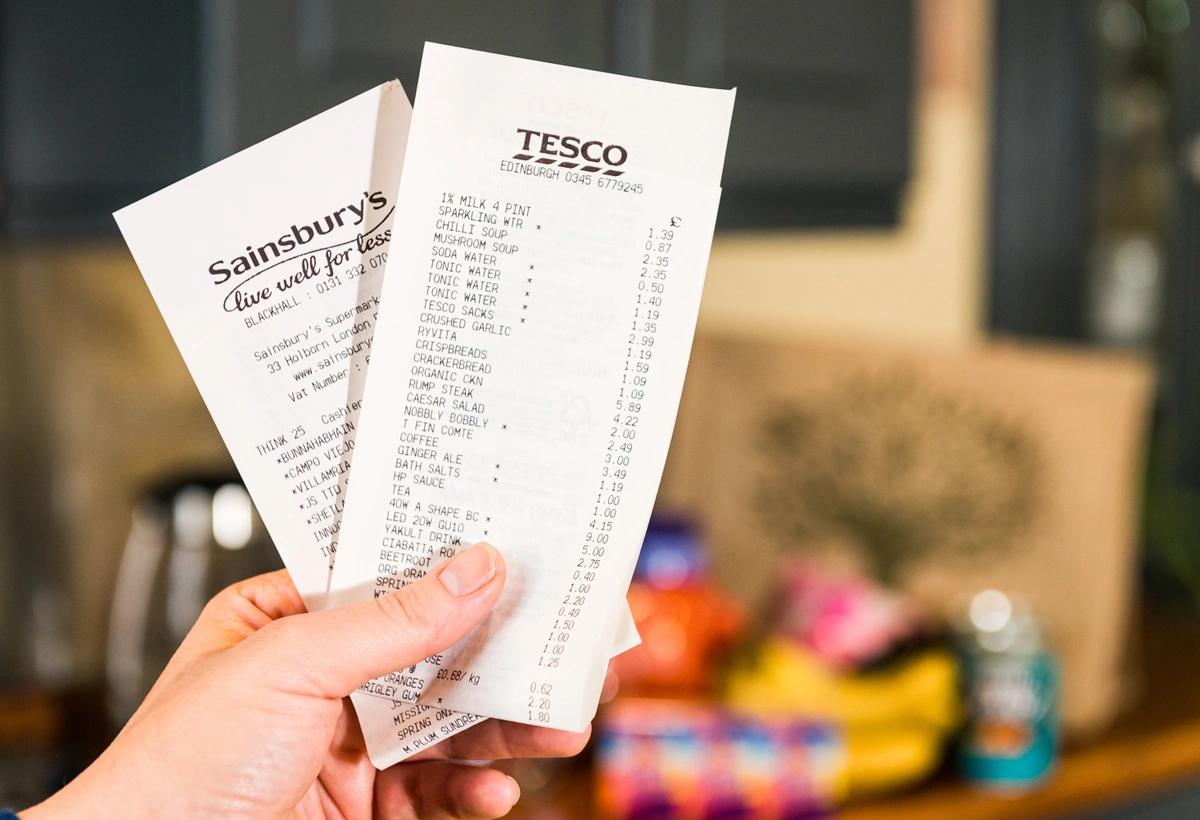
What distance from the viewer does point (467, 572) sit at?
0.54m

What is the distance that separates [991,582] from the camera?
145 centimetres

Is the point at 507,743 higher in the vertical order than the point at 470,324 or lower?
lower

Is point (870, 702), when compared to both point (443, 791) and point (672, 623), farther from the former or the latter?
point (443, 791)

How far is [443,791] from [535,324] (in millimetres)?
292

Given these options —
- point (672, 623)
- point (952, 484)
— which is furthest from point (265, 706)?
point (952, 484)

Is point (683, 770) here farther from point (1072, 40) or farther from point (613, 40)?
point (1072, 40)

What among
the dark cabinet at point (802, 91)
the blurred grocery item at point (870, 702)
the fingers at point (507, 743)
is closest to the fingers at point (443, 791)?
the fingers at point (507, 743)

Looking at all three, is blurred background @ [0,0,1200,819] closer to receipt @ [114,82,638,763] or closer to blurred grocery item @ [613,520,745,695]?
blurred grocery item @ [613,520,745,695]

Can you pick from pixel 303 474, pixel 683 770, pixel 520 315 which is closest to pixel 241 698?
pixel 303 474

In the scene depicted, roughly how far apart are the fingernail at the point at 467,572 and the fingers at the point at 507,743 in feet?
0.44

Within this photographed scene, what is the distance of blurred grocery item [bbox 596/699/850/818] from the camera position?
117 cm

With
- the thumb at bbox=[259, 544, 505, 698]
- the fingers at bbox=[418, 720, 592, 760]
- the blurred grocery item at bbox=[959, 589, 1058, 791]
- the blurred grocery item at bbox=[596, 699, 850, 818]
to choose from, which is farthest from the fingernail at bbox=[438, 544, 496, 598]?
the blurred grocery item at bbox=[959, 589, 1058, 791]

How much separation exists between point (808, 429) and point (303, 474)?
1.07m

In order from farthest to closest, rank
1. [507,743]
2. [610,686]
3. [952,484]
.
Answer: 1. [952,484]
2. [610,686]
3. [507,743]
